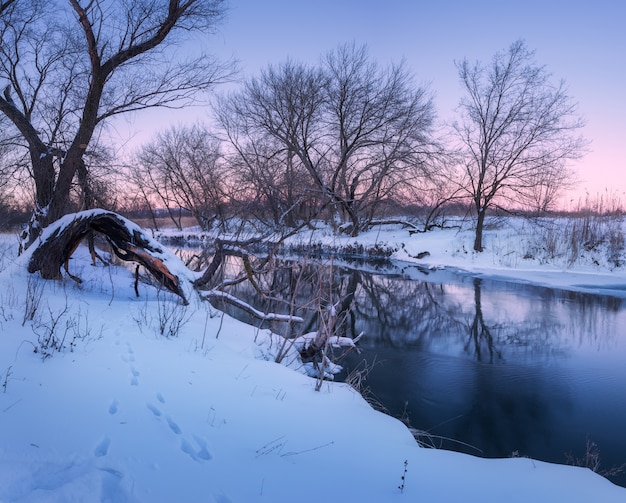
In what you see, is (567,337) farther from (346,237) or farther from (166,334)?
(346,237)

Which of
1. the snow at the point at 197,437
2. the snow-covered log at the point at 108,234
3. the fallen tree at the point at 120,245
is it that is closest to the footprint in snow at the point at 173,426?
the snow at the point at 197,437

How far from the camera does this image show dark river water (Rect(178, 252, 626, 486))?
5223 millimetres

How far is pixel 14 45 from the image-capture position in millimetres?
8914

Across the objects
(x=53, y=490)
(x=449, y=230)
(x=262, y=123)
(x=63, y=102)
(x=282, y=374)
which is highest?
(x=262, y=123)

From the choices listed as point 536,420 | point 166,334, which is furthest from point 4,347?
point 536,420

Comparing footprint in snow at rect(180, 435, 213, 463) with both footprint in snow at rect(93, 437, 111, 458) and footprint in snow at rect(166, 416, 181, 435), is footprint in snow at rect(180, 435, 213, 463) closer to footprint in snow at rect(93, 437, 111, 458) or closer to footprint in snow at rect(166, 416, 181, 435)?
footprint in snow at rect(166, 416, 181, 435)

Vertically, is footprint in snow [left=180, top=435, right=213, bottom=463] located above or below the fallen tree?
below

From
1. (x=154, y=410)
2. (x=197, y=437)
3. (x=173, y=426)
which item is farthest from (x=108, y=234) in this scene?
(x=197, y=437)

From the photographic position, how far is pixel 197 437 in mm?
2900

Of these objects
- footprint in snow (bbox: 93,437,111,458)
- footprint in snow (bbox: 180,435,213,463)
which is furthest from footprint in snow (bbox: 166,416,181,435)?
footprint in snow (bbox: 93,437,111,458)

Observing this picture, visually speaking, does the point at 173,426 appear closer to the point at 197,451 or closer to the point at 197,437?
the point at 197,437

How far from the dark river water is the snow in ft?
4.71

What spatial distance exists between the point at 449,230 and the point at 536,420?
2018 cm

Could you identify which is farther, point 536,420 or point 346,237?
point 346,237
